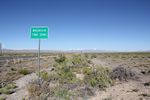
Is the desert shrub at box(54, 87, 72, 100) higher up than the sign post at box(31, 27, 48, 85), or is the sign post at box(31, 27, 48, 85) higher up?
the sign post at box(31, 27, 48, 85)

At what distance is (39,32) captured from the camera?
7.83 meters

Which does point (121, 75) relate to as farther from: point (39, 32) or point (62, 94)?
point (39, 32)

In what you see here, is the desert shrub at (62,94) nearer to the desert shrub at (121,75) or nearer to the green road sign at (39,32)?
the green road sign at (39,32)

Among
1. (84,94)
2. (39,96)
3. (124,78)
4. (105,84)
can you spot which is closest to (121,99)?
(84,94)

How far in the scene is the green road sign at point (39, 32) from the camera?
779cm

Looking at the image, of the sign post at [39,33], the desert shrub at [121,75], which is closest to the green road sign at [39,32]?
the sign post at [39,33]

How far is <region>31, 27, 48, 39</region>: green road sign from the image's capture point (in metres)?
7.79

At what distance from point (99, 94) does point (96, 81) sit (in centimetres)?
184

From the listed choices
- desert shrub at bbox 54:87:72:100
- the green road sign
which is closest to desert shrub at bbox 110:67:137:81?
desert shrub at bbox 54:87:72:100

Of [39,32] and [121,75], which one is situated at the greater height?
[39,32]

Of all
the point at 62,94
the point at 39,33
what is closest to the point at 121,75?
the point at 62,94

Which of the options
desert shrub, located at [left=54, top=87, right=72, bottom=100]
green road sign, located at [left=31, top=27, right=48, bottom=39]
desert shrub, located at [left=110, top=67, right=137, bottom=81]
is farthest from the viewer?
desert shrub, located at [left=110, top=67, right=137, bottom=81]

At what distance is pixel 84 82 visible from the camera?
10.7 m

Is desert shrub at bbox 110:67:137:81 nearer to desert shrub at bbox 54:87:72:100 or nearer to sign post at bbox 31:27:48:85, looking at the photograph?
desert shrub at bbox 54:87:72:100
